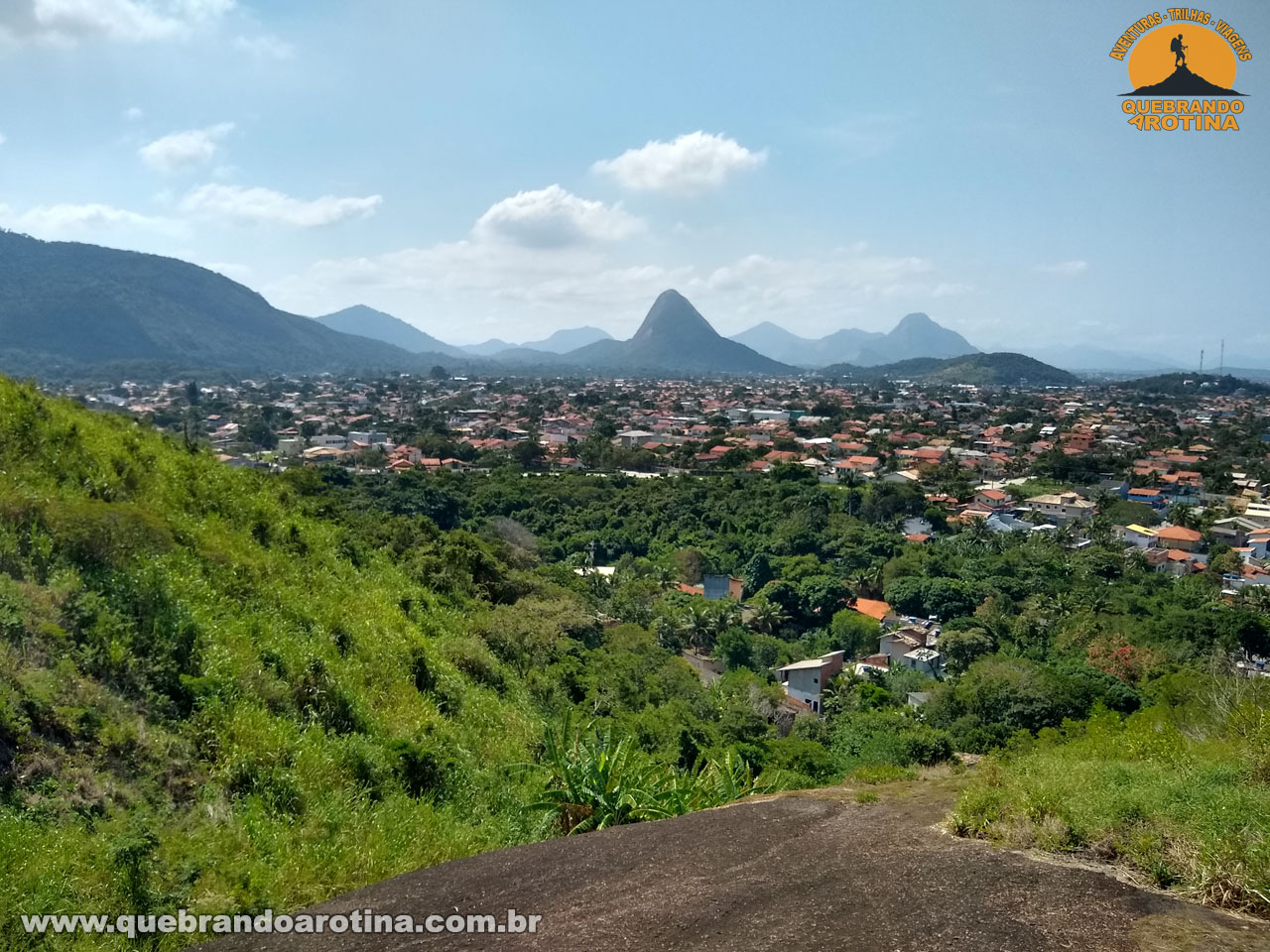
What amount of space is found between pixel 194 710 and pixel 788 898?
13.9 feet

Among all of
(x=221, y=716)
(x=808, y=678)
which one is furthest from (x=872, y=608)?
(x=221, y=716)

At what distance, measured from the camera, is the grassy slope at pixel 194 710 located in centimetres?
408

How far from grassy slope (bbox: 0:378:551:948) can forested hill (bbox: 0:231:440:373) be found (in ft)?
373

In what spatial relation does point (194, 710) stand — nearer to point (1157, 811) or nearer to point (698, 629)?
point (1157, 811)

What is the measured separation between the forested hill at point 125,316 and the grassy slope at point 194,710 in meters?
114

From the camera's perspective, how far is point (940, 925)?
3332 mm

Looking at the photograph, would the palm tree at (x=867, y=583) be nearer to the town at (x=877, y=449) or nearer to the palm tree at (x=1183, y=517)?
the town at (x=877, y=449)

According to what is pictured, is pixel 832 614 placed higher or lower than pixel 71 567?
lower

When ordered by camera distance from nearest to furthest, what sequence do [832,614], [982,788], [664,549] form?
[982,788]
[832,614]
[664,549]

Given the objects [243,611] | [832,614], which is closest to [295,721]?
[243,611]

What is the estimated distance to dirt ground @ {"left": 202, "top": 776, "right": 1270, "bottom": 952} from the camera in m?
3.25

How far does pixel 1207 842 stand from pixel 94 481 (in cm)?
897

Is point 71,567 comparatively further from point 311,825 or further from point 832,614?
point 832,614

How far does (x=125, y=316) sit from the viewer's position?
13588cm
